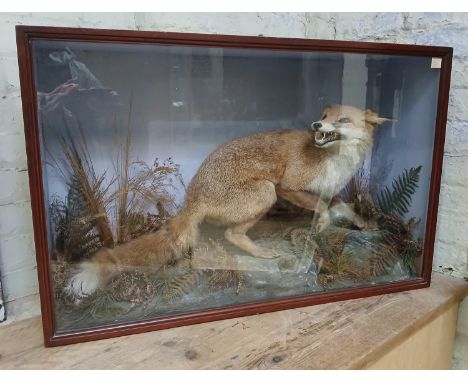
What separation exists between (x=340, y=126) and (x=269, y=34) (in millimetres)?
473

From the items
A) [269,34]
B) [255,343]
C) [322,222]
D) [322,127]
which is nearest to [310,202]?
[322,222]

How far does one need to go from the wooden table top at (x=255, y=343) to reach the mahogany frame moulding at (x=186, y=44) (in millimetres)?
20

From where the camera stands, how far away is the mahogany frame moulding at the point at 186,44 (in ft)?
2.66

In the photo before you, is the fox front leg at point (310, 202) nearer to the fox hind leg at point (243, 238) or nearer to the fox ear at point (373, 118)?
the fox hind leg at point (243, 238)

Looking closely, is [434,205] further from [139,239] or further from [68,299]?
[68,299]

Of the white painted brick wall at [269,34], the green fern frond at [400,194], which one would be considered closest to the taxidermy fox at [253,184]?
the green fern frond at [400,194]

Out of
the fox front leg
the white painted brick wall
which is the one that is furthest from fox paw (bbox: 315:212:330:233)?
the white painted brick wall

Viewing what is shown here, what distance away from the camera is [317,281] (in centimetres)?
113

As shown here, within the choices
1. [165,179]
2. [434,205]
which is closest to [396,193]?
[434,205]

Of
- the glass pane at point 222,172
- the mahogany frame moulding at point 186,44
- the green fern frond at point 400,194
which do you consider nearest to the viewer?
the mahogany frame moulding at point 186,44

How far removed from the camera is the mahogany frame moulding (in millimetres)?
810

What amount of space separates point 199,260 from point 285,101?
431 mm

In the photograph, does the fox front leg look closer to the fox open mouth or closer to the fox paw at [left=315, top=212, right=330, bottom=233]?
→ the fox paw at [left=315, top=212, right=330, bottom=233]
